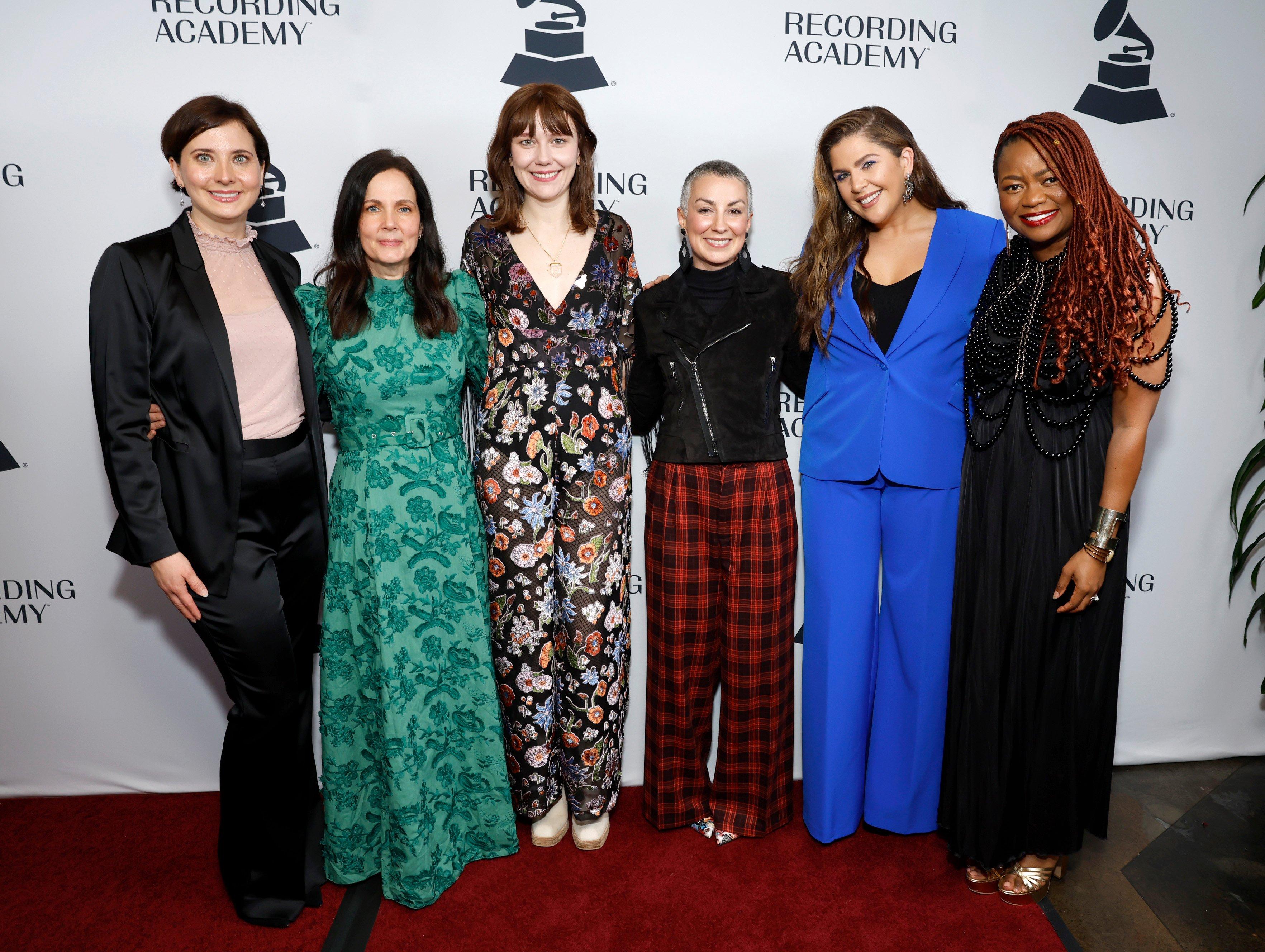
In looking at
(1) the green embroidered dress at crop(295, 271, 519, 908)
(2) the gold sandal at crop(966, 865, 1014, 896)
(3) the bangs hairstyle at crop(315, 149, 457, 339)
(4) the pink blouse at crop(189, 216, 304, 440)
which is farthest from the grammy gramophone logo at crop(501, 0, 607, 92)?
(2) the gold sandal at crop(966, 865, 1014, 896)

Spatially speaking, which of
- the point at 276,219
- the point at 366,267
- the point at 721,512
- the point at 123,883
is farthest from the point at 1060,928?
the point at 276,219

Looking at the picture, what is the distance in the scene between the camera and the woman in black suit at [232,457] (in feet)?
6.10

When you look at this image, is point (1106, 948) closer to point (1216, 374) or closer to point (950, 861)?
point (950, 861)

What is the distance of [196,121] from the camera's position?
1.86 metres

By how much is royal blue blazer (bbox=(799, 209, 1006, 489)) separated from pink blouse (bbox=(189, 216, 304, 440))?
1412 mm

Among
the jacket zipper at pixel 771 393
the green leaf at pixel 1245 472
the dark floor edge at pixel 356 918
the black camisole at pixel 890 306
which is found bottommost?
the dark floor edge at pixel 356 918

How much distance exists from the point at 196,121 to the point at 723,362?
4.59 ft

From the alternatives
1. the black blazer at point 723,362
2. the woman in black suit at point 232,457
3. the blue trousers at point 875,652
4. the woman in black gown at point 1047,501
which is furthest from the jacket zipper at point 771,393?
the woman in black suit at point 232,457

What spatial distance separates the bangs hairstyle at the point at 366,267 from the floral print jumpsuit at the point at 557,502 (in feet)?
0.60

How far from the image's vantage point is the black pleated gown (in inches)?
76.4

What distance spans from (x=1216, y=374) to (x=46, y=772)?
13.8 feet

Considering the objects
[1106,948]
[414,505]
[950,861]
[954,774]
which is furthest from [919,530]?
[414,505]

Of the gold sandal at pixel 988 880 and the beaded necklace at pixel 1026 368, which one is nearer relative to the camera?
the beaded necklace at pixel 1026 368

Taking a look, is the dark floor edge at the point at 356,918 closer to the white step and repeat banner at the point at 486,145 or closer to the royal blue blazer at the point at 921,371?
the white step and repeat banner at the point at 486,145
